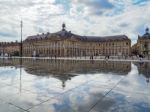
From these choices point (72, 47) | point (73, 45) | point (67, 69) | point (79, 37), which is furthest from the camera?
point (79, 37)

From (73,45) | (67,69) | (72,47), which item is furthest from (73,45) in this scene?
(67,69)

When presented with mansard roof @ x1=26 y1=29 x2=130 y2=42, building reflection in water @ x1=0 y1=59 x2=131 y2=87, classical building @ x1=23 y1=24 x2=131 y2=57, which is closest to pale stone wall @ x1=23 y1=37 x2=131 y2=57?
classical building @ x1=23 y1=24 x2=131 y2=57

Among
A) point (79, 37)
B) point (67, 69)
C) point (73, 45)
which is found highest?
point (79, 37)

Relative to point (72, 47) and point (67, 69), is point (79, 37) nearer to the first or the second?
point (72, 47)

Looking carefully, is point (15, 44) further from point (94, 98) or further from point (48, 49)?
point (94, 98)

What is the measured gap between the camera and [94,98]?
550 centimetres

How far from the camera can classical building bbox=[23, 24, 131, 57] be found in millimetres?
99375

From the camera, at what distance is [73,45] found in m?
104

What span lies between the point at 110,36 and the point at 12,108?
113353mm

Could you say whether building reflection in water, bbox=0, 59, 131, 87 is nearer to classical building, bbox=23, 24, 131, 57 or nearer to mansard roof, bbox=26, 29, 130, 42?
classical building, bbox=23, 24, 131, 57

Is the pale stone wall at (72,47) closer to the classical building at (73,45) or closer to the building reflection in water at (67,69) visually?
the classical building at (73,45)

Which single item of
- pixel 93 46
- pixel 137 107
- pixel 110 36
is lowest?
pixel 137 107

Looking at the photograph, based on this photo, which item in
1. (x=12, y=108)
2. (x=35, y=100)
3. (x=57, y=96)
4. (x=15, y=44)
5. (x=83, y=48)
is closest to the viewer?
(x=12, y=108)

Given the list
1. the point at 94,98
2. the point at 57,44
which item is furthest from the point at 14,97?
the point at 57,44
